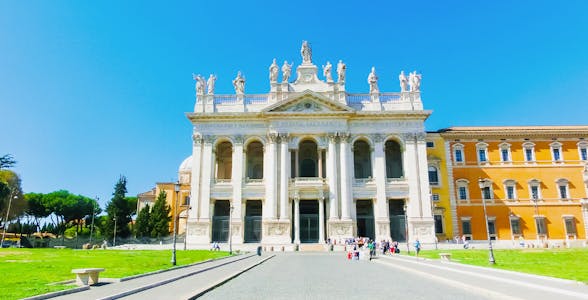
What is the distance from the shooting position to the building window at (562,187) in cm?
4481

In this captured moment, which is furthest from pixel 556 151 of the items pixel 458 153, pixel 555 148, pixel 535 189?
pixel 458 153

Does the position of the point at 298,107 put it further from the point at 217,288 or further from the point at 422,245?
the point at 217,288

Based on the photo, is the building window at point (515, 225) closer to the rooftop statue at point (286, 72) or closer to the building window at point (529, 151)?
the building window at point (529, 151)

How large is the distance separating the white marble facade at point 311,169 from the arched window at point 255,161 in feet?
4.04

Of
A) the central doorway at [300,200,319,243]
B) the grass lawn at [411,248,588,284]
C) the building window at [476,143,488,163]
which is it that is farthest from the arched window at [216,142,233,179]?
the grass lawn at [411,248,588,284]

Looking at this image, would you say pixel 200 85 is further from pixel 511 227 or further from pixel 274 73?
pixel 511 227

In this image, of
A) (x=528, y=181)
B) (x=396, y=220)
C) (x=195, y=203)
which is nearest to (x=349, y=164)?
(x=396, y=220)

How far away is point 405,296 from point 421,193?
35.5 m

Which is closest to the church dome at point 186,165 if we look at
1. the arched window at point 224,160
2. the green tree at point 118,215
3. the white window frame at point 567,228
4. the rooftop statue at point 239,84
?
the green tree at point 118,215

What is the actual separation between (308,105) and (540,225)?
95.7ft

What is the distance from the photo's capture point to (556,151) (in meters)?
46.2

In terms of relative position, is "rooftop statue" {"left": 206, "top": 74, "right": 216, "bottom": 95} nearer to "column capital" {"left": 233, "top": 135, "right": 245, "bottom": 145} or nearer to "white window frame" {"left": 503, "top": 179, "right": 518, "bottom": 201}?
"column capital" {"left": 233, "top": 135, "right": 245, "bottom": 145}

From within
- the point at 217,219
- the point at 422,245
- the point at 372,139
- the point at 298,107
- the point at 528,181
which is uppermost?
the point at 298,107

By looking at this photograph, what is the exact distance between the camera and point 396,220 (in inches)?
1716
